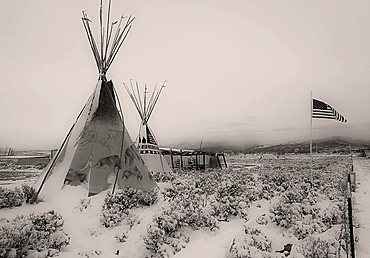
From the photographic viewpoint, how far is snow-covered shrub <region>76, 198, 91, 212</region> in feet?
14.9

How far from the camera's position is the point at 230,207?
5.36 metres

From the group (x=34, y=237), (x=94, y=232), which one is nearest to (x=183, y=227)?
(x=94, y=232)

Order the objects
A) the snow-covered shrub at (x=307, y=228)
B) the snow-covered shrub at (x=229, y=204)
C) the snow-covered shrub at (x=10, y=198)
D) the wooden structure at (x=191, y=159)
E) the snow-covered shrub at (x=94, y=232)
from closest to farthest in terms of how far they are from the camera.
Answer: the snow-covered shrub at (x=94, y=232) → the snow-covered shrub at (x=307, y=228) → the snow-covered shrub at (x=10, y=198) → the snow-covered shrub at (x=229, y=204) → the wooden structure at (x=191, y=159)

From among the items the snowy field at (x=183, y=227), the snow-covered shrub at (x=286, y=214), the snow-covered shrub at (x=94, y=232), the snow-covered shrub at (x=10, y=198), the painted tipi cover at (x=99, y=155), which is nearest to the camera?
the snowy field at (x=183, y=227)

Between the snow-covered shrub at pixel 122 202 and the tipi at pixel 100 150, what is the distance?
10.6 inches

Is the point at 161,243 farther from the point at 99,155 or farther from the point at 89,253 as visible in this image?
the point at 99,155

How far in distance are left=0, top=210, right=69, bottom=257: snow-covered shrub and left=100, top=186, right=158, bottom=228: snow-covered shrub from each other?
0.64 meters

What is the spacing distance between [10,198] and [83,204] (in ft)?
3.02

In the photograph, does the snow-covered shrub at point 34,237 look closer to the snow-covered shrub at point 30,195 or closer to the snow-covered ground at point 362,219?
the snow-covered shrub at point 30,195

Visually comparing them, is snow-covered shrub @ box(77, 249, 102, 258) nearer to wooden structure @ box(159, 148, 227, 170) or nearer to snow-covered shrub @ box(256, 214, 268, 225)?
snow-covered shrub @ box(256, 214, 268, 225)

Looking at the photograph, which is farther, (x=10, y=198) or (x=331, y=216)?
(x=331, y=216)

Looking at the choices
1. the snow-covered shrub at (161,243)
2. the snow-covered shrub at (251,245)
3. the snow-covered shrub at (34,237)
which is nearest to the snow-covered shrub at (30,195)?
the snow-covered shrub at (34,237)

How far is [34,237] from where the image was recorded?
10.3ft

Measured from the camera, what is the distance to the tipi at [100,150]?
5020 millimetres
